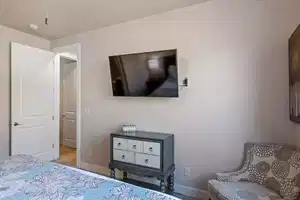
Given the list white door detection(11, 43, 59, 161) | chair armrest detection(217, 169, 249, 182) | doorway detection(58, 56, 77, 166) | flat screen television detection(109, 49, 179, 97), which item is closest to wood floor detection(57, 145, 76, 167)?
doorway detection(58, 56, 77, 166)

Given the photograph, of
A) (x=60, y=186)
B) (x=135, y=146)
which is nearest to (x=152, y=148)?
(x=135, y=146)

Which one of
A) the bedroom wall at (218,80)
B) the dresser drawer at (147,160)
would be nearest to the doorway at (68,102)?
the bedroom wall at (218,80)

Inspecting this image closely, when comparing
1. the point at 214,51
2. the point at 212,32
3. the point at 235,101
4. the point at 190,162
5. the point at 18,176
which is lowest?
the point at 190,162

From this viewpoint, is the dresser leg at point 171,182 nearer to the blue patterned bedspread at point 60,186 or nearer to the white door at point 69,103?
the blue patterned bedspread at point 60,186

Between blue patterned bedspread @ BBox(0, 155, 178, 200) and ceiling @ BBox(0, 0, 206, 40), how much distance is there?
79.3 inches

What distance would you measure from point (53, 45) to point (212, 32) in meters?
3.16

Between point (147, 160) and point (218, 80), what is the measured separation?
1316mm

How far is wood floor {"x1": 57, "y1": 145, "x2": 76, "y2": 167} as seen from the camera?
418cm

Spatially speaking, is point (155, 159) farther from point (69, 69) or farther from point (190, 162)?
point (69, 69)

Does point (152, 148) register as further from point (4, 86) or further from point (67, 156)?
point (67, 156)

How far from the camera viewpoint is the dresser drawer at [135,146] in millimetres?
2664

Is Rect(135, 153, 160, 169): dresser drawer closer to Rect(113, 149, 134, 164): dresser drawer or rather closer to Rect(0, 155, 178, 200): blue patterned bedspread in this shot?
Rect(113, 149, 134, 164): dresser drawer

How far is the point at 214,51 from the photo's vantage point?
8.48 feet

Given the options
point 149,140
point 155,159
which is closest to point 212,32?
point 149,140
